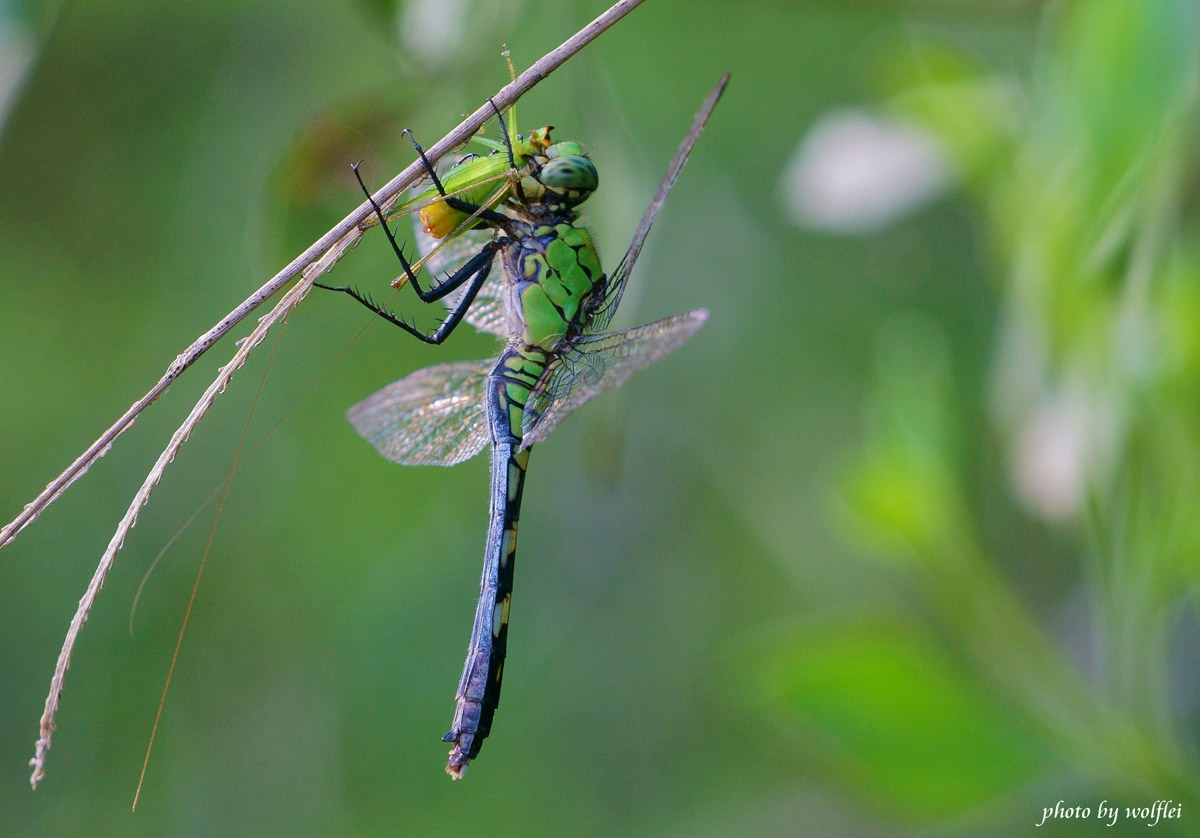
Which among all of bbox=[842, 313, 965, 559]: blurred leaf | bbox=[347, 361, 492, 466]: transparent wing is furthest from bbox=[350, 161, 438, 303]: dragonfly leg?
bbox=[842, 313, 965, 559]: blurred leaf

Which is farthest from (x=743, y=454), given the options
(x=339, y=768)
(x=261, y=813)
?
(x=261, y=813)

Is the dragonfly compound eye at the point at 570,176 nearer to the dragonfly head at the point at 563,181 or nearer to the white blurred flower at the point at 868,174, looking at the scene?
the dragonfly head at the point at 563,181

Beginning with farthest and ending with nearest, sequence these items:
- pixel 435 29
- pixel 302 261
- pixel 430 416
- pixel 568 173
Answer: pixel 430 416, pixel 568 173, pixel 435 29, pixel 302 261

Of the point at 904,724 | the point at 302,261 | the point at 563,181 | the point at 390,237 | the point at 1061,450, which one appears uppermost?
the point at 302,261

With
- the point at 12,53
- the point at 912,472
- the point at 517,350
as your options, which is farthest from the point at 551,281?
the point at 12,53

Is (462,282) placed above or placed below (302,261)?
below

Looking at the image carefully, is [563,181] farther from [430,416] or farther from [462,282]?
[430,416]
